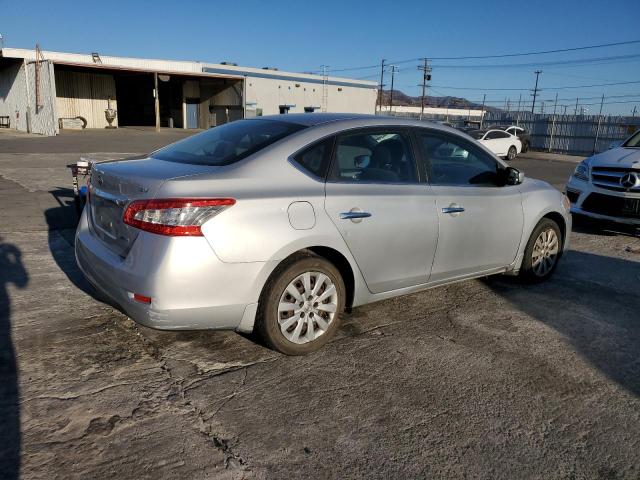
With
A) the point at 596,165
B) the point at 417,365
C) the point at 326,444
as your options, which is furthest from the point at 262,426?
the point at 596,165

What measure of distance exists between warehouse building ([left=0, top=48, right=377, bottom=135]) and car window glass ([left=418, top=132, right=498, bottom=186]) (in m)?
27.0

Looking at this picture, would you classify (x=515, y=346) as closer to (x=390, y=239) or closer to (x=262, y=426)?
(x=390, y=239)

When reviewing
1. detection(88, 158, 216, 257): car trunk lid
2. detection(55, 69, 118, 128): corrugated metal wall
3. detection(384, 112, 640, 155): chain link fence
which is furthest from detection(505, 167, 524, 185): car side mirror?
detection(55, 69, 118, 128): corrugated metal wall

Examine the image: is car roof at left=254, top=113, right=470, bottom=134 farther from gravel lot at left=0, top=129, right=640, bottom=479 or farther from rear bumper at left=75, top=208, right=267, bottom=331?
gravel lot at left=0, top=129, right=640, bottom=479

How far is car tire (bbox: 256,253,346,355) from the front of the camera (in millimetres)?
3244

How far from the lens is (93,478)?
7.52ft

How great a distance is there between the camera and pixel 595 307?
15.3 feet

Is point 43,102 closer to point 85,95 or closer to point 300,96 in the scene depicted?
point 85,95

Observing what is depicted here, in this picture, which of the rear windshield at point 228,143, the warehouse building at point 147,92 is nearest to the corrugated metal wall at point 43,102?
the warehouse building at point 147,92

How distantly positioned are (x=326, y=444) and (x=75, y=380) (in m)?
1.57

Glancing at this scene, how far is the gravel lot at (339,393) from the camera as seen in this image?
97.3 inches

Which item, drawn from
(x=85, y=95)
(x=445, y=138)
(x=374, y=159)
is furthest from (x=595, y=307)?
(x=85, y=95)

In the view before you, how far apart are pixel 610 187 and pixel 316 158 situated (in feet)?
18.1

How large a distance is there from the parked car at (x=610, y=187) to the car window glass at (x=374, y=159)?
4.57 meters
